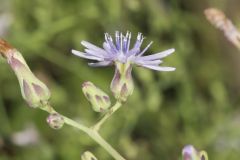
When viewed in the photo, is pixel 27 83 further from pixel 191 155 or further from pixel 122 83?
pixel 191 155

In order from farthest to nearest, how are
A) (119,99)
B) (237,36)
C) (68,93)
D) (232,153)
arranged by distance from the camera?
(68,93)
(232,153)
(237,36)
(119,99)

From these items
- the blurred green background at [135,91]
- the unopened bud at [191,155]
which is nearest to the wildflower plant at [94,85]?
the unopened bud at [191,155]

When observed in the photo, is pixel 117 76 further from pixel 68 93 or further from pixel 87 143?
pixel 68 93

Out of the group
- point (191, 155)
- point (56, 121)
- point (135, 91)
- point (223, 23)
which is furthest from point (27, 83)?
point (135, 91)

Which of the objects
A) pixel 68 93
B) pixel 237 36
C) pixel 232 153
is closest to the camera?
pixel 237 36

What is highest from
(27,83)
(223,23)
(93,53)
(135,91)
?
(135,91)

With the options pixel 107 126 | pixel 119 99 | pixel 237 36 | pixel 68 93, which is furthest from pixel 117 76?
pixel 68 93
